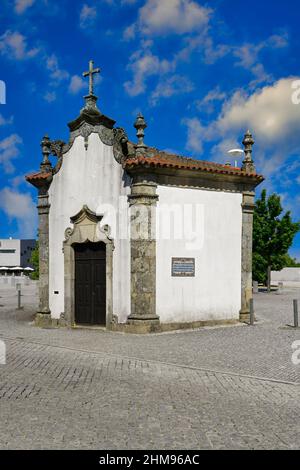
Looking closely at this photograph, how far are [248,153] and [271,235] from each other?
19060mm

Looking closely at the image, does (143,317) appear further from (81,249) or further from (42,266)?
(42,266)

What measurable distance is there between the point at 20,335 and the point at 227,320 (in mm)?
6284

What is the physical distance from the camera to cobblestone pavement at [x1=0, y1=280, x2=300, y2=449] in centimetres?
506

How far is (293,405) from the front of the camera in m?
6.34

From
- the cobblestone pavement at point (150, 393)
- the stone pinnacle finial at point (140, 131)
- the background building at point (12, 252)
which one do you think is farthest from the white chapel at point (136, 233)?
the background building at point (12, 252)

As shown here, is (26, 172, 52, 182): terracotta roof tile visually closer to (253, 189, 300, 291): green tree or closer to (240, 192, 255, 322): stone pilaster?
(240, 192, 255, 322): stone pilaster

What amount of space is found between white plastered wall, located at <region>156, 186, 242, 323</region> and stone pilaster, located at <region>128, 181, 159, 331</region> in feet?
0.86

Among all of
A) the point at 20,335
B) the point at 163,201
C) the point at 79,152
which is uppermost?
the point at 79,152

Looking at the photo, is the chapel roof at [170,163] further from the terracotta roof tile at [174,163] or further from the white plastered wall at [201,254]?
the white plastered wall at [201,254]

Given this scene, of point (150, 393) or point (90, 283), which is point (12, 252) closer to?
point (90, 283)

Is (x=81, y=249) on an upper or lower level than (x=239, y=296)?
upper

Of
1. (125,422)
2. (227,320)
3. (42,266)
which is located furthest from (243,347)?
(42,266)

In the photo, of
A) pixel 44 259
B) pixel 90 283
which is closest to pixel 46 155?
pixel 44 259

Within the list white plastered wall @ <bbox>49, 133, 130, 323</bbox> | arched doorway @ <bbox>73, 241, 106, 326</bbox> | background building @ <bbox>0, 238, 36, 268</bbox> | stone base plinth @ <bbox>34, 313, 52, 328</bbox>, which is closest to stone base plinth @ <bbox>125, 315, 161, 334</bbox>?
white plastered wall @ <bbox>49, 133, 130, 323</bbox>
